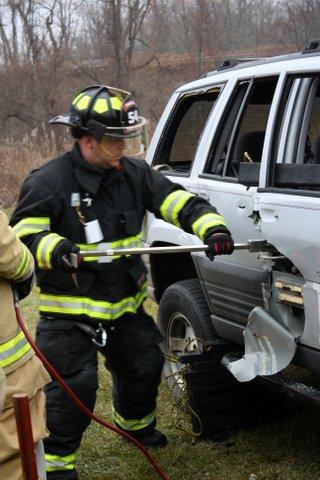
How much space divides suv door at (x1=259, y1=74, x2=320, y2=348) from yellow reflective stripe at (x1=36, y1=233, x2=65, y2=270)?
976 mm

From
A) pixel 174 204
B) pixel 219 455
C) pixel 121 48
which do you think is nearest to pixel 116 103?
pixel 174 204

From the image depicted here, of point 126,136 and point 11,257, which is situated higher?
point 126,136

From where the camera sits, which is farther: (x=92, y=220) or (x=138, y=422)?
(x=138, y=422)

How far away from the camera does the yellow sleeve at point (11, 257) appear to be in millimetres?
2465

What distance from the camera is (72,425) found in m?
3.55

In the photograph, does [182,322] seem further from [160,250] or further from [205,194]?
[160,250]

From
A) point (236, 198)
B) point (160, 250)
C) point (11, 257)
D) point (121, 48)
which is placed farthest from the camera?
point (121, 48)

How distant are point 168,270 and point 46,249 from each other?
6.04 ft

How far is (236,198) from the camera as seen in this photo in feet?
12.7

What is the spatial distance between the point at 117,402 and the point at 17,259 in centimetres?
189

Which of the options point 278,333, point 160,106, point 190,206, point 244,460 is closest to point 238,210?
point 190,206

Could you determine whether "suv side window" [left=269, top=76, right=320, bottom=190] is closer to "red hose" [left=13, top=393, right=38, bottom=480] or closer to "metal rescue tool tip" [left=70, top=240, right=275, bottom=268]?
"metal rescue tool tip" [left=70, top=240, right=275, bottom=268]

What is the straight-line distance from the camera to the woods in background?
82.1ft

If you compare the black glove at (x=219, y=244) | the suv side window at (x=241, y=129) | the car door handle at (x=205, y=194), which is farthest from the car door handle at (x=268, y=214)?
the car door handle at (x=205, y=194)
